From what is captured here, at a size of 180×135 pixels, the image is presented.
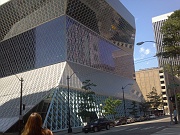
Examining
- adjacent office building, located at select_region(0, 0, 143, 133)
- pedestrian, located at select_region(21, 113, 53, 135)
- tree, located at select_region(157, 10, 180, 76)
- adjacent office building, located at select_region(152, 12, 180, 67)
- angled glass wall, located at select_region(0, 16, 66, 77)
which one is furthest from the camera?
angled glass wall, located at select_region(0, 16, 66, 77)

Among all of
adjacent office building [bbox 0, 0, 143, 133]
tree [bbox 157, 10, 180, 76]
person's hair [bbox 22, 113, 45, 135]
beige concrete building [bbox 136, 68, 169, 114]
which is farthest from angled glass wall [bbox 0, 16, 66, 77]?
beige concrete building [bbox 136, 68, 169, 114]

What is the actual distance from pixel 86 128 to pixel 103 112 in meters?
22.4

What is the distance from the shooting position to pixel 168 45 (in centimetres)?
2606

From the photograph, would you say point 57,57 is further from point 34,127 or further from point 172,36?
point 34,127

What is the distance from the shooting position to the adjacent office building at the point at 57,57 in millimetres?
42469

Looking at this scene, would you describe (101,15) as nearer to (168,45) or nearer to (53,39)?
(53,39)

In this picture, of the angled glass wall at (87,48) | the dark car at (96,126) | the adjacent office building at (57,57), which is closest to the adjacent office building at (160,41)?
the dark car at (96,126)

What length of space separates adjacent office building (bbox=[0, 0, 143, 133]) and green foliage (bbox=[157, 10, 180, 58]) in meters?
20.9

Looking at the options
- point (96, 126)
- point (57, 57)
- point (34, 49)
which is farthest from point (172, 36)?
point (34, 49)

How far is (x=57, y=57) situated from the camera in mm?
53781

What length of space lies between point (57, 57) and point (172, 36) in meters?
32.8

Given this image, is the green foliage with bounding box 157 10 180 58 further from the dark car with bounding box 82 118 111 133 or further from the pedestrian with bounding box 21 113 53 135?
the pedestrian with bounding box 21 113 53 135

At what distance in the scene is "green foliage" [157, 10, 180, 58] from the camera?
24814mm

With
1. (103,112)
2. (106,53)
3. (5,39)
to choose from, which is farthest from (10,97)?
(106,53)
